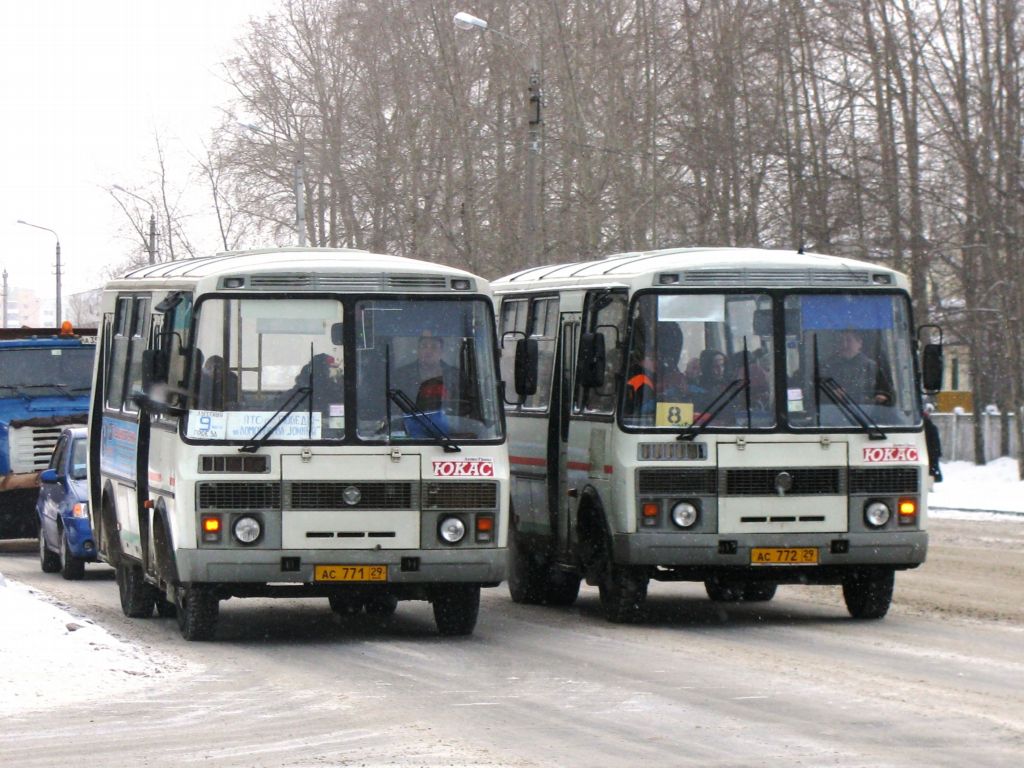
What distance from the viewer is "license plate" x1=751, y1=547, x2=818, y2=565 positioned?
14875 millimetres

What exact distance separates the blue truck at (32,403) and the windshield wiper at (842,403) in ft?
44.8

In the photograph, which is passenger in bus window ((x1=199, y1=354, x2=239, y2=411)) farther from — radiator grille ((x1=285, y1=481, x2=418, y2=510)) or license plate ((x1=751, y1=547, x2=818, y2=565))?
license plate ((x1=751, y1=547, x2=818, y2=565))

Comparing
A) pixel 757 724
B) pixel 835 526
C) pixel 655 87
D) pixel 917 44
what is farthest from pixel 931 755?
pixel 655 87

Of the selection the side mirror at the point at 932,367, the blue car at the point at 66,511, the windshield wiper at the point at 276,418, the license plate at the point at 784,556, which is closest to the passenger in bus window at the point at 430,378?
the windshield wiper at the point at 276,418

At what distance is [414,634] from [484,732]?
16.7 feet

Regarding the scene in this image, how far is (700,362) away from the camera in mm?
15000

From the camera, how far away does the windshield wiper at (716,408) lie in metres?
14.9

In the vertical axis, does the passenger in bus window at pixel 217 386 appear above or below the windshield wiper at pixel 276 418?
above

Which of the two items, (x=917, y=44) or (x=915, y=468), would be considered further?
(x=917, y=44)

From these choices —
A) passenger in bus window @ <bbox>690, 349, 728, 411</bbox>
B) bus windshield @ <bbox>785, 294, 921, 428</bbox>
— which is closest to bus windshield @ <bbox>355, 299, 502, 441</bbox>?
passenger in bus window @ <bbox>690, 349, 728, 411</bbox>

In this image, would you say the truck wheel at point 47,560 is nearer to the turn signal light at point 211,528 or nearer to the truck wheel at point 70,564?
the truck wheel at point 70,564

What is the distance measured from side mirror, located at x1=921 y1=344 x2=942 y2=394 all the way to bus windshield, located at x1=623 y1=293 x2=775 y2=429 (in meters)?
1.15

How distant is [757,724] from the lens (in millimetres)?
10078

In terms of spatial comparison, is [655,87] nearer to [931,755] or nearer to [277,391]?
[277,391]
